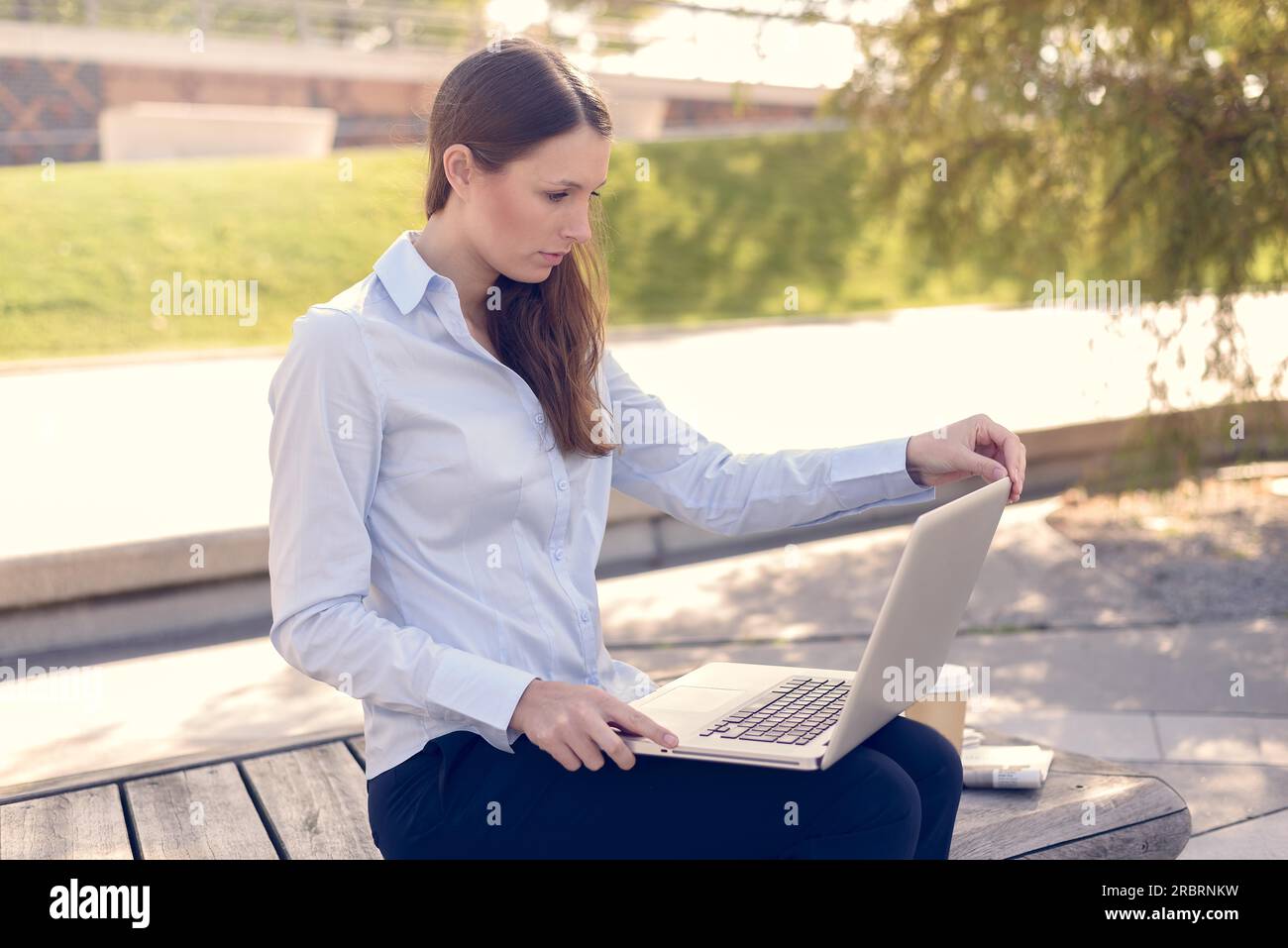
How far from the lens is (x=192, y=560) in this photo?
521 centimetres

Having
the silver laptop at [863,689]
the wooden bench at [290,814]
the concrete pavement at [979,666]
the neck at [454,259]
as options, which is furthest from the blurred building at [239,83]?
the silver laptop at [863,689]

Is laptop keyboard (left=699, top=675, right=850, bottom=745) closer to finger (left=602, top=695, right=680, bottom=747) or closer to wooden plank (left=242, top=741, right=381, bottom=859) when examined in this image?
finger (left=602, top=695, right=680, bottom=747)

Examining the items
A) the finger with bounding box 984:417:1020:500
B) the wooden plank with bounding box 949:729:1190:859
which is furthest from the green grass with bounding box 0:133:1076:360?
the finger with bounding box 984:417:1020:500

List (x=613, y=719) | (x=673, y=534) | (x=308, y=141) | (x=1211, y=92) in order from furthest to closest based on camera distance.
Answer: (x=308, y=141), (x=673, y=534), (x=1211, y=92), (x=613, y=719)

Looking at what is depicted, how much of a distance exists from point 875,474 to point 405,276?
33.3 inches

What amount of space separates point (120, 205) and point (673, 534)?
9.71m

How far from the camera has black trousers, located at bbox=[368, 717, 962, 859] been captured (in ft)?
5.83

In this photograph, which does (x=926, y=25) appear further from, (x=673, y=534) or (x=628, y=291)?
(x=628, y=291)

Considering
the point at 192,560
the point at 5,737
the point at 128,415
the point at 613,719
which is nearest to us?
the point at 613,719

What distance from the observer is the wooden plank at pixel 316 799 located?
2336 millimetres

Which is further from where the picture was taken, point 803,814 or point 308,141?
point 308,141

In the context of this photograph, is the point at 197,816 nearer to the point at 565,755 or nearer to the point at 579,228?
the point at 565,755

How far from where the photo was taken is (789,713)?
1.98m
